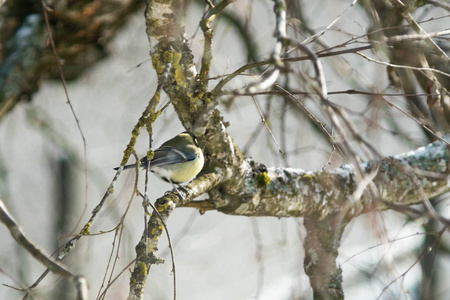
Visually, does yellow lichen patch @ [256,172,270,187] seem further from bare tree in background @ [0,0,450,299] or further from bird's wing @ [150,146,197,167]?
bird's wing @ [150,146,197,167]

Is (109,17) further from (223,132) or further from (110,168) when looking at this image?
(110,168)

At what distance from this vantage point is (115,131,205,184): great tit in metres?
2.96

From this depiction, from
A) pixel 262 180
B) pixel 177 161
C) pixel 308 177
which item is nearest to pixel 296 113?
pixel 308 177

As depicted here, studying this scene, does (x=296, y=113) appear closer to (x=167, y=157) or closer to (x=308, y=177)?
(x=308, y=177)

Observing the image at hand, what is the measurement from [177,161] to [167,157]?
0.42 feet

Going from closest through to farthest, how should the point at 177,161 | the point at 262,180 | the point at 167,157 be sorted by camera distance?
the point at 262,180 < the point at 177,161 < the point at 167,157

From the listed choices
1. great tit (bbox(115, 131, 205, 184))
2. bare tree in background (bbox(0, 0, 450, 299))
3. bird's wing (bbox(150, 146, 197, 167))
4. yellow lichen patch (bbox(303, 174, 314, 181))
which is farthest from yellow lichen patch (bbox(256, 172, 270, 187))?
bird's wing (bbox(150, 146, 197, 167))

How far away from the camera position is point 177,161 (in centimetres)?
312

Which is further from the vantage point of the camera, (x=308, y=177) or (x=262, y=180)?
(x=308, y=177)

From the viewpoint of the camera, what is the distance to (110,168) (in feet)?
21.4

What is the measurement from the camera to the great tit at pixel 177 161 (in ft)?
9.71

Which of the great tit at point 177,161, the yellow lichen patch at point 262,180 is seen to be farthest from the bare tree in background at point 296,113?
the great tit at point 177,161

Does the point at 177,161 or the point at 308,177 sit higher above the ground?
the point at 177,161

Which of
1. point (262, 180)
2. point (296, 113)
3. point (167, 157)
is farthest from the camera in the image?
point (167, 157)
